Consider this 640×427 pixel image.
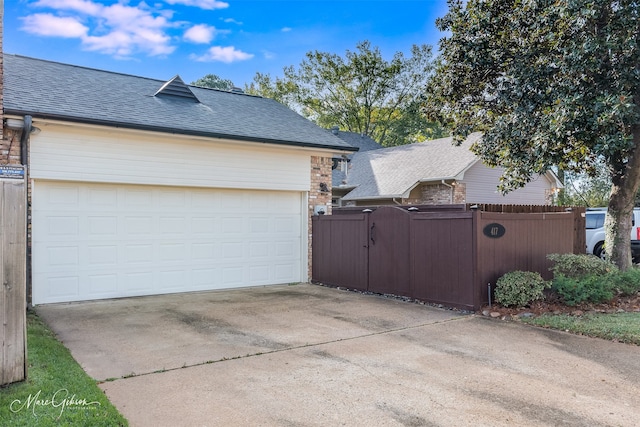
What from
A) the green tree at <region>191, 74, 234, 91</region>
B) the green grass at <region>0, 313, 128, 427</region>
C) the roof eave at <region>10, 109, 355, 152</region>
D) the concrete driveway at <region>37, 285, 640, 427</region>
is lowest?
the concrete driveway at <region>37, 285, 640, 427</region>

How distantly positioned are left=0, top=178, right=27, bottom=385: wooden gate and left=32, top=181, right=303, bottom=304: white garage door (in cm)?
446

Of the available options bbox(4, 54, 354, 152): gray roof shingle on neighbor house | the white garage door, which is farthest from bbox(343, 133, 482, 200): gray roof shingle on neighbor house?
the white garage door

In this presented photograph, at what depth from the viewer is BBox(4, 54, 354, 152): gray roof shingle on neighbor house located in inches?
314

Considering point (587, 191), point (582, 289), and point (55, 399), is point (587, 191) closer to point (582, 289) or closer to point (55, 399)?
point (582, 289)

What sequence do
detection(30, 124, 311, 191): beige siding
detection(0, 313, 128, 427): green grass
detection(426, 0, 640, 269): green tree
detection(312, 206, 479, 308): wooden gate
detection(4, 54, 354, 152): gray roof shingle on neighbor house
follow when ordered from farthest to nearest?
detection(4, 54, 354, 152): gray roof shingle on neighbor house < detection(30, 124, 311, 191): beige siding < detection(426, 0, 640, 269): green tree < detection(312, 206, 479, 308): wooden gate < detection(0, 313, 128, 427): green grass

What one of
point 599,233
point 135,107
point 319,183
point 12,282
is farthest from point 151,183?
point 599,233

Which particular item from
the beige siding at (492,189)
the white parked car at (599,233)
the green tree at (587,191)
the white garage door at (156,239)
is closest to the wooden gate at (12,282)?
the white garage door at (156,239)

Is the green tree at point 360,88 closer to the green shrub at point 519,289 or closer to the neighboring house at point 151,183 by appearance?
the neighboring house at point 151,183

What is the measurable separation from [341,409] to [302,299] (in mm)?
4963

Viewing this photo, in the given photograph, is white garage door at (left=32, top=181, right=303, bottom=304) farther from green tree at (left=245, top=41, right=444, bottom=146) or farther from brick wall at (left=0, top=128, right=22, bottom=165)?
green tree at (left=245, top=41, right=444, bottom=146)

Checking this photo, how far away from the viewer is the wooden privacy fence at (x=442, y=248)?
23.8 feet

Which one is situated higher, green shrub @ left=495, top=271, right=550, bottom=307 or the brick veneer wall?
the brick veneer wall

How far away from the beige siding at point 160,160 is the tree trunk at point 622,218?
6.70 metres

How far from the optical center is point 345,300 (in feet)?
27.6
